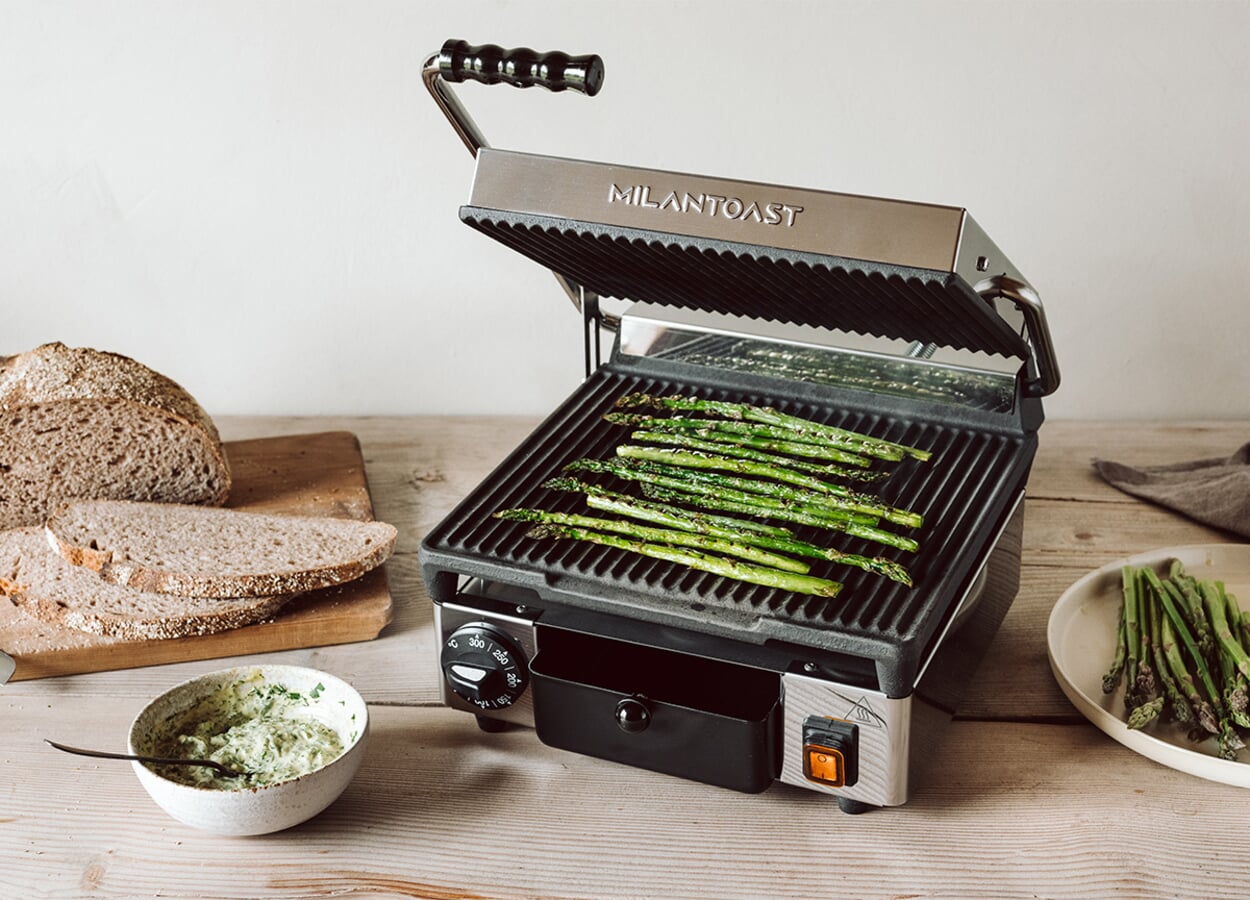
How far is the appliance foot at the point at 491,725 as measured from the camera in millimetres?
2123

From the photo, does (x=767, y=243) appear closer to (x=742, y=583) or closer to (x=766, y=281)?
(x=766, y=281)

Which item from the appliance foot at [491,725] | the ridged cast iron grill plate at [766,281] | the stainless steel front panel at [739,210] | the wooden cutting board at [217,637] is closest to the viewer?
the stainless steel front panel at [739,210]

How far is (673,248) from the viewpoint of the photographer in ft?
6.48

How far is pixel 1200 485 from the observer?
2.79 m

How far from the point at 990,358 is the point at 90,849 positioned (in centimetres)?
166

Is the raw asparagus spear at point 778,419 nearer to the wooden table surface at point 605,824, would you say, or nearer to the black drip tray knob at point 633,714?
the wooden table surface at point 605,824

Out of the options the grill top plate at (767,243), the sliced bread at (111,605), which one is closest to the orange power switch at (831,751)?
the grill top plate at (767,243)

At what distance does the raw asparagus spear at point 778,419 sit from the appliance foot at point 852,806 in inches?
23.2

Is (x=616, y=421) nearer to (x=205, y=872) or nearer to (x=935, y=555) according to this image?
(x=935, y=555)

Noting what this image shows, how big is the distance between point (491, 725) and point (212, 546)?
2.62 feet

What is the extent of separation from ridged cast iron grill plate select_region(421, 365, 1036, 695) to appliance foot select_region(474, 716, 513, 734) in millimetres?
282

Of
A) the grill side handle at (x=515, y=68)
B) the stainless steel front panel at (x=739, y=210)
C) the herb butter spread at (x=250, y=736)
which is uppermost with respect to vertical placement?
the grill side handle at (x=515, y=68)

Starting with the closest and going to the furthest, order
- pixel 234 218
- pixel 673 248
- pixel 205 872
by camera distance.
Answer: pixel 205 872
pixel 673 248
pixel 234 218

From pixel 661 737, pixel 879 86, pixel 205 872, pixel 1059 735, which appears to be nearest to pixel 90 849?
pixel 205 872
